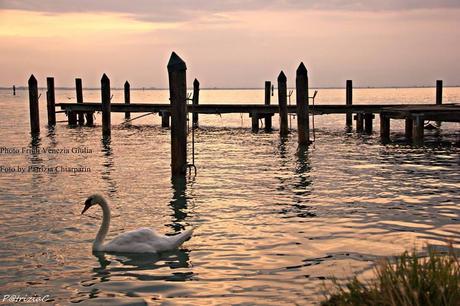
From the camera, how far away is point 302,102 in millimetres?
22500

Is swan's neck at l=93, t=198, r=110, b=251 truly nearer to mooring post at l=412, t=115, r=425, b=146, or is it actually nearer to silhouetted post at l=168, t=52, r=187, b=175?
silhouetted post at l=168, t=52, r=187, b=175

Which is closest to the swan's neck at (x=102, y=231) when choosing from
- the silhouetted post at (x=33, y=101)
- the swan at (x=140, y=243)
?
the swan at (x=140, y=243)

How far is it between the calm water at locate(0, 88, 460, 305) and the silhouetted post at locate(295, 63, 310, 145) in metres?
2.04

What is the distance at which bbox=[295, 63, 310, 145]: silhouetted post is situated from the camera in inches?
883

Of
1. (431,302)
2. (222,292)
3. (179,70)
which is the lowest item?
(222,292)

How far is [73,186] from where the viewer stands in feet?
48.8

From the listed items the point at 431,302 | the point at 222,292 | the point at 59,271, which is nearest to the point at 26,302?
the point at 59,271

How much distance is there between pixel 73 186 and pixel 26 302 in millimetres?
8289

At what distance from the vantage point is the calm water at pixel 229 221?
7309 mm

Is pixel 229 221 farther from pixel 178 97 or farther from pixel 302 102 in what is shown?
pixel 302 102

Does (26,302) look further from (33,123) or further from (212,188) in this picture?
(33,123)

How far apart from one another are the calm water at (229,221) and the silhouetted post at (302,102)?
2.04 m

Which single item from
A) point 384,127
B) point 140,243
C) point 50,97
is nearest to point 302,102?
point 384,127

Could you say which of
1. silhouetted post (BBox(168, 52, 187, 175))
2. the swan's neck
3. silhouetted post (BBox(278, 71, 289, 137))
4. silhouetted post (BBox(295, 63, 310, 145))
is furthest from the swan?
silhouetted post (BBox(278, 71, 289, 137))
